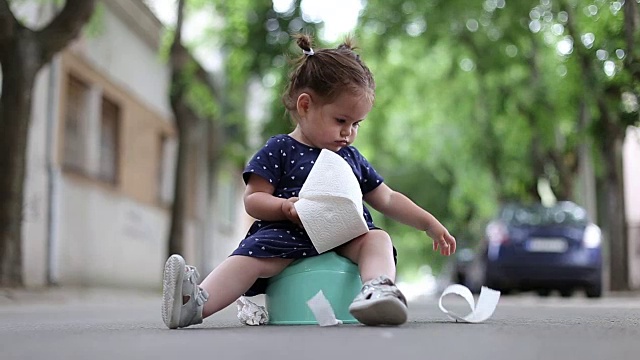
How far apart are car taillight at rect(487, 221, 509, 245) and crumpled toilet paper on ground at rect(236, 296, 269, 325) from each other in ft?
37.6

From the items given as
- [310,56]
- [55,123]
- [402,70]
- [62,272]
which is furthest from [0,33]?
[402,70]

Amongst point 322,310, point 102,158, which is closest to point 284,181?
point 322,310

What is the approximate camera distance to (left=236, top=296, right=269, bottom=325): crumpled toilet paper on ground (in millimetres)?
4762

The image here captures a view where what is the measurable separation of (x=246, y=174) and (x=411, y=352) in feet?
6.24

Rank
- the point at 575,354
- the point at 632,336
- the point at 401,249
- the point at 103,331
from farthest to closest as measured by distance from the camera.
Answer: the point at 401,249, the point at 103,331, the point at 632,336, the point at 575,354

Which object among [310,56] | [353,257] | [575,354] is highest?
[310,56]

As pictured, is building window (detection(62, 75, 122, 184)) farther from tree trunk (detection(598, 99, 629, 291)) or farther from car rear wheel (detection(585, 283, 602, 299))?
tree trunk (detection(598, 99, 629, 291))

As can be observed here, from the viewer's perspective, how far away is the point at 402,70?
80.8 ft

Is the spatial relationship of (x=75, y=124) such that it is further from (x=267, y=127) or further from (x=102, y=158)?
(x=267, y=127)

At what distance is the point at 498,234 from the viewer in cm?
1598

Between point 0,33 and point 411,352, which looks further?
point 0,33

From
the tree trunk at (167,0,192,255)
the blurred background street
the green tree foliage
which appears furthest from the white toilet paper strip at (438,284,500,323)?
the tree trunk at (167,0,192,255)

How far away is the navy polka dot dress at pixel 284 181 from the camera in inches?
182

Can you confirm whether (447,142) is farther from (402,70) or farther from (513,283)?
(513,283)
